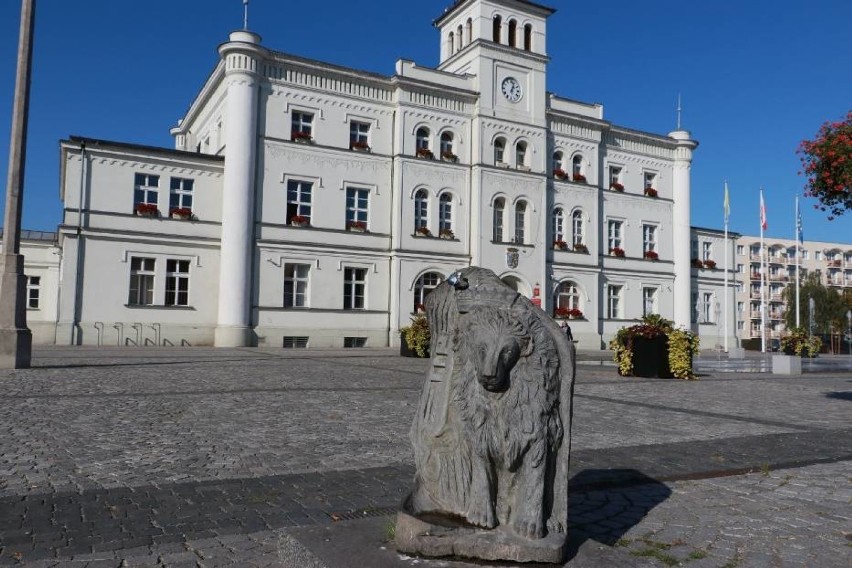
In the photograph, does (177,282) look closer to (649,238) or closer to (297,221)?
(297,221)

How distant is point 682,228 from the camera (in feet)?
138

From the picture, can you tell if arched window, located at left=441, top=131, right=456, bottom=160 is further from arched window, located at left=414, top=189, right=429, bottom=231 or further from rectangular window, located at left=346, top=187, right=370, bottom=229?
rectangular window, located at left=346, top=187, right=370, bottom=229

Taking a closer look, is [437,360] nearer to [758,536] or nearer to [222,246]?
[758,536]

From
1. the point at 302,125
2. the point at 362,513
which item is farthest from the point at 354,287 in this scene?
the point at 362,513

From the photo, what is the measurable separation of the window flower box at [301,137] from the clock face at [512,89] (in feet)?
34.8

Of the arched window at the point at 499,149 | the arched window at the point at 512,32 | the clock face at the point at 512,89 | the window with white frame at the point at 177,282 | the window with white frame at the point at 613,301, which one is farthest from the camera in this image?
the window with white frame at the point at 613,301

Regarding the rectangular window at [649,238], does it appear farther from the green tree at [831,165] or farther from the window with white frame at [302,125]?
the green tree at [831,165]

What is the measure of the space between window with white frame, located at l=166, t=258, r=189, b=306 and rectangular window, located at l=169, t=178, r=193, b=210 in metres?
2.33

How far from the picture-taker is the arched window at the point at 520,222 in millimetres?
35438

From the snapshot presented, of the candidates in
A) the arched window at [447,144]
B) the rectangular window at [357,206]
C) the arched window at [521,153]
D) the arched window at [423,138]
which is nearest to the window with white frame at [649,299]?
the arched window at [521,153]

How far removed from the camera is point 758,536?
4051mm

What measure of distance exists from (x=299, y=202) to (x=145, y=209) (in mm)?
6311

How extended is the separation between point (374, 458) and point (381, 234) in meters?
26.3

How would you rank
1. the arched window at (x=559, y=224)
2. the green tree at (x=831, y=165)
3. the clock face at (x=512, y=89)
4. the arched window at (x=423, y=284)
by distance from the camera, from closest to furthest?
the green tree at (x=831, y=165) → the arched window at (x=423, y=284) → the clock face at (x=512, y=89) → the arched window at (x=559, y=224)
